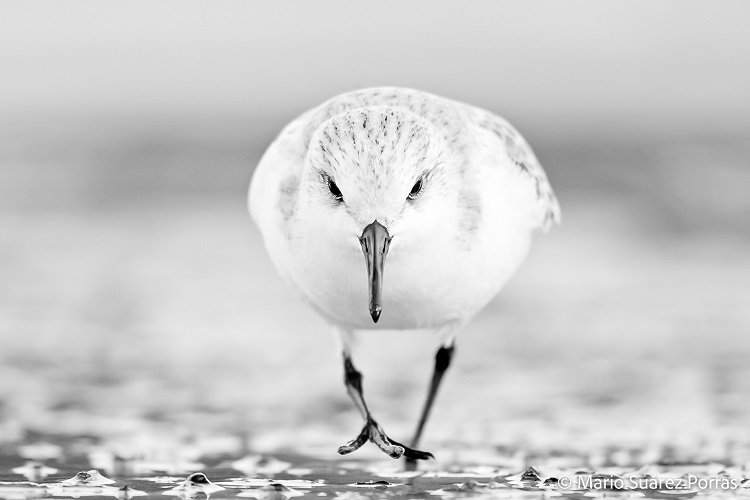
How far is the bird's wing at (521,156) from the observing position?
5.84m

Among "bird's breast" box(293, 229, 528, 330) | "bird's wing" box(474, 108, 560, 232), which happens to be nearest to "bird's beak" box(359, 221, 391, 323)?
"bird's breast" box(293, 229, 528, 330)

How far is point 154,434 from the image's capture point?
5.79m

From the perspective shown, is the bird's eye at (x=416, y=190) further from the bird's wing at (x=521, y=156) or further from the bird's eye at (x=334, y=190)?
Result: the bird's wing at (x=521, y=156)

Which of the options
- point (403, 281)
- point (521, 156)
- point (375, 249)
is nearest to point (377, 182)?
point (375, 249)

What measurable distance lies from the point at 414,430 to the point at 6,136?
44.4 feet

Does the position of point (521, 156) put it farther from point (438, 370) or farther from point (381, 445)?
point (381, 445)

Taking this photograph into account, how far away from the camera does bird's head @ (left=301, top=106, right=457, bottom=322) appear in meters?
4.42

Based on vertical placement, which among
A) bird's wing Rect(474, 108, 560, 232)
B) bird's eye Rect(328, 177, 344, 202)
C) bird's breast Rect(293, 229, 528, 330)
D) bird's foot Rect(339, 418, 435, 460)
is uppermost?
bird's wing Rect(474, 108, 560, 232)

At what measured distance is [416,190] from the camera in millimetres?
4633

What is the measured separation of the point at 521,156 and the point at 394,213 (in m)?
1.73

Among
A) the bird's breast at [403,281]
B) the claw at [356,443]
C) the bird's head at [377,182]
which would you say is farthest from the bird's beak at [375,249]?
the claw at [356,443]

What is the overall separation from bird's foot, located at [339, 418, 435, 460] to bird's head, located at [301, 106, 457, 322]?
96cm

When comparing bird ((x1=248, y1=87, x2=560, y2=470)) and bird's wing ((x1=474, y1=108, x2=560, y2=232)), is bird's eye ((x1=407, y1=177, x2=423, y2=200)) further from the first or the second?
bird's wing ((x1=474, y1=108, x2=560, y2=232))

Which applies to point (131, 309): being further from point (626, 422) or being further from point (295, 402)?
point (626, 422)
